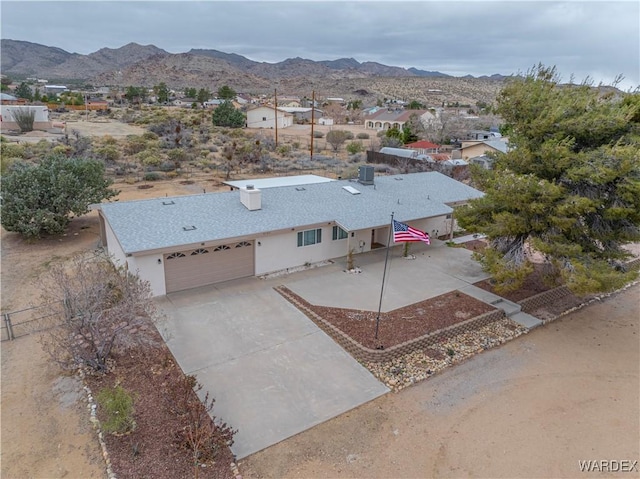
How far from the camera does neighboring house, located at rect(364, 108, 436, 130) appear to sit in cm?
7112

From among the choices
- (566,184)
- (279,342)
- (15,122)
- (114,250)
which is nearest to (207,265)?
(114,250)

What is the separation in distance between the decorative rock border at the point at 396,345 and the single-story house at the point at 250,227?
3071 millimetres

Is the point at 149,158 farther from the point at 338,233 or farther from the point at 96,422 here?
the point at 96,422

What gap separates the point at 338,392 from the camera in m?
10.8

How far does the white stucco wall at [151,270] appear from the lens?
1466cm

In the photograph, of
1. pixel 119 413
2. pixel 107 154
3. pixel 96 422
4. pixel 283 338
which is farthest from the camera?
pixel 107 154

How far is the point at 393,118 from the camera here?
76688mm

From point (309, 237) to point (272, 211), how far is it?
1.97 metres

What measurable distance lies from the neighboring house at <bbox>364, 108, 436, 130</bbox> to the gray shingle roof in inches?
1950

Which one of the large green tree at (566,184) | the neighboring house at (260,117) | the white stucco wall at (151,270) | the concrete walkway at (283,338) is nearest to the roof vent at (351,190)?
the concrete walkway at (283,338)

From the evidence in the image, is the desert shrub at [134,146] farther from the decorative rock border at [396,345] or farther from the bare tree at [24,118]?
the decorative rock border at [396,345]

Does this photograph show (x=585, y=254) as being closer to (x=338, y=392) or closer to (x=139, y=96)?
(x=338, y=392)

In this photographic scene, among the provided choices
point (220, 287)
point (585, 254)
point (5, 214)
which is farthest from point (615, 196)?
point (5, 214)

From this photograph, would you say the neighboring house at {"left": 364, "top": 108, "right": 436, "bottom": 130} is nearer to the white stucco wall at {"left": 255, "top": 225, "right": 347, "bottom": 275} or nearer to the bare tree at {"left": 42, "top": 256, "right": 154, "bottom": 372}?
the white stucco wall at {"left": 255, "top": 225, "right": 347, "bottom": 275}
